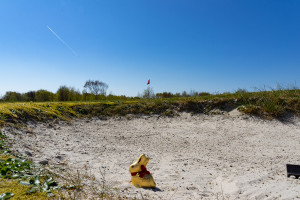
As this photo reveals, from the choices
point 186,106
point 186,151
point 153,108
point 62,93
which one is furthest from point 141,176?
point 62,93

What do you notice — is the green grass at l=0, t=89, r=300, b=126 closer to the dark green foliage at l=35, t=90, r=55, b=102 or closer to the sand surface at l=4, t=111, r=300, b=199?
the sand surface at l=4, t=111, r=300, b=199

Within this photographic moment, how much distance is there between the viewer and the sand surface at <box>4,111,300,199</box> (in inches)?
163

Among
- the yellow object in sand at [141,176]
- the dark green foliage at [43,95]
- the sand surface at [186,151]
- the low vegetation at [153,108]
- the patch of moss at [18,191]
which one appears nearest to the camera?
the patch of moss at [18,191]

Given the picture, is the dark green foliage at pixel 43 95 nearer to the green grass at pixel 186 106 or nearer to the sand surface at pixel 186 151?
the green grass at pixel 186 106

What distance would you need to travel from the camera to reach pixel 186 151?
7.05 meters

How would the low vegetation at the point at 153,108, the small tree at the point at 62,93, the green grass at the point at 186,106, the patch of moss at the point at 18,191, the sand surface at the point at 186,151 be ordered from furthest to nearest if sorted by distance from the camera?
the small tree at the point at 62,93, the green grass at the point at 186,106, the low vegetation at the point at 153,108, the sand surface at the point at 186,151, the patch of moss at the point at 18,191

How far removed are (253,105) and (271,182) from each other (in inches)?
249

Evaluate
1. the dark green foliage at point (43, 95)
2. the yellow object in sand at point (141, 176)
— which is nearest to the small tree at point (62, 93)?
the dark green foliage at point (43, 95)

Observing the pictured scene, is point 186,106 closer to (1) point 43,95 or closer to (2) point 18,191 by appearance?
(2) point 18,191

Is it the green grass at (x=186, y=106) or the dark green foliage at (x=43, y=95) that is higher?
the dark green foliage at (x=43, y=95)

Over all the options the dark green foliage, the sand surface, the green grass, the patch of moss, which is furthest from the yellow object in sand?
the dark green foliage

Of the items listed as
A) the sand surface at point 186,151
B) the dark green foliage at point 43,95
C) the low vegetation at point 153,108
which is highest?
the dark green foliage at point 43,95

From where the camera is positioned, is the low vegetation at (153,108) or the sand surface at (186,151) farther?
the low vegetation at (153,108)

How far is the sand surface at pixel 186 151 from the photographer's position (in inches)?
163
